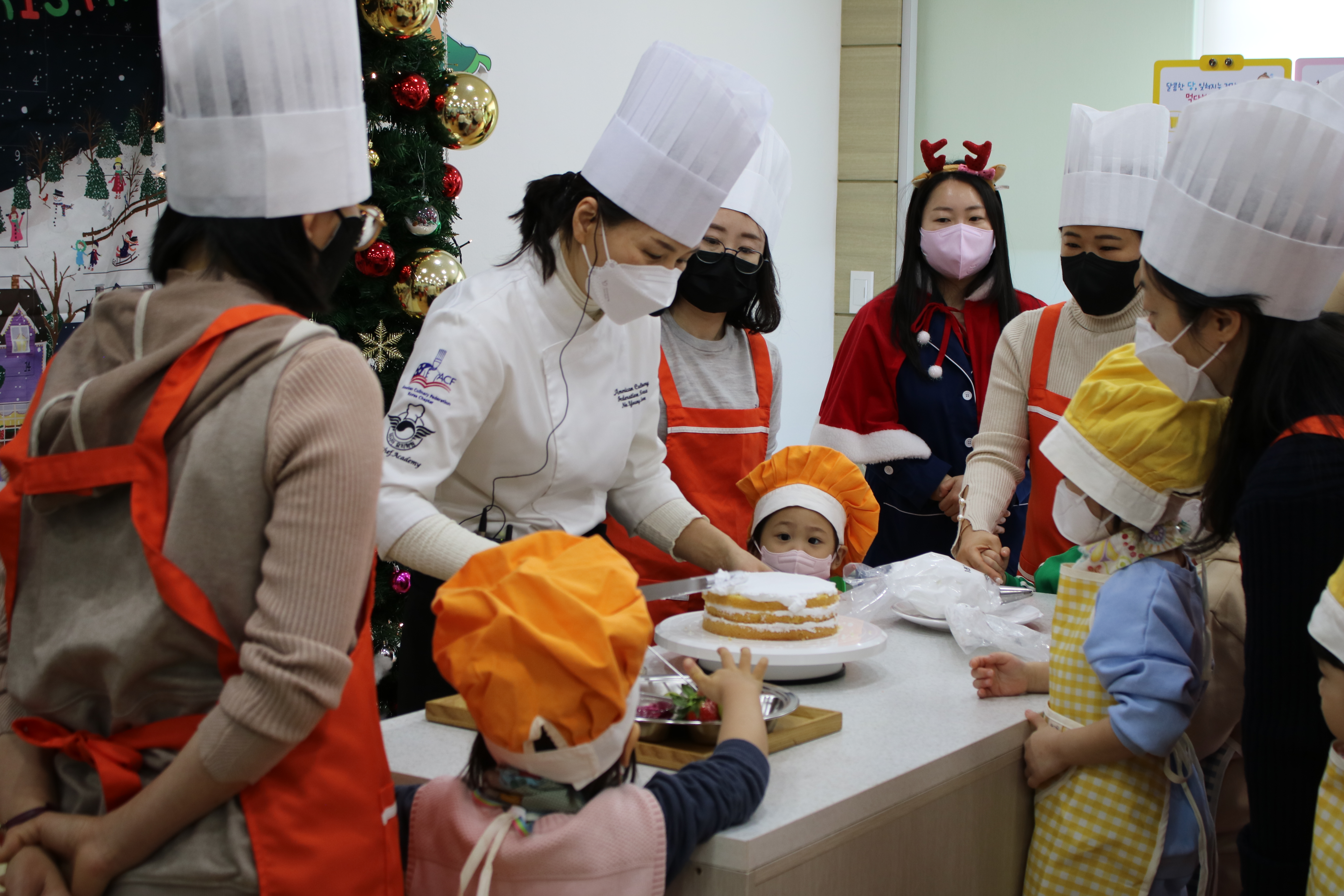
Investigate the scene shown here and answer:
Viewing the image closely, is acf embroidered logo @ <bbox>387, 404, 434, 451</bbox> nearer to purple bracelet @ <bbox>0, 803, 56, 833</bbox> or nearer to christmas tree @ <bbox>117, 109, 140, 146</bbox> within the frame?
purple bracelet @ <bbox>0, 803, 56, 833</bbox>

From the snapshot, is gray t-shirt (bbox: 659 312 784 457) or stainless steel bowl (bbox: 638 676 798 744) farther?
gray t-shirt (bbox: 659 312 784 457)

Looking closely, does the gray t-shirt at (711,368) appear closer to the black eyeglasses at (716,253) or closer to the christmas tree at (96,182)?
the black eyeglasses at (716,253)

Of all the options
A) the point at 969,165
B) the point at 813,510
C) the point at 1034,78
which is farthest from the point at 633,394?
the point at 1034,78

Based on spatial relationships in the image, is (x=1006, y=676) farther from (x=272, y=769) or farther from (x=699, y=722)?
(x=272, y=769)

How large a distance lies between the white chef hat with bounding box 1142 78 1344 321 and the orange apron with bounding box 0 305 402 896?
3.60 feet

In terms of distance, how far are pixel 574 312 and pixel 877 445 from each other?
1.26m

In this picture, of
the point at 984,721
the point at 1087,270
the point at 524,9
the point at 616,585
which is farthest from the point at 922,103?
the point at 616,585

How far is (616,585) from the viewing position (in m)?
1.06

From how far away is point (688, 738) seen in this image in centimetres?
134

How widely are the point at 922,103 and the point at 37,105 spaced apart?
401 centimetres

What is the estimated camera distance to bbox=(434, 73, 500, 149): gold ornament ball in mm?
2617

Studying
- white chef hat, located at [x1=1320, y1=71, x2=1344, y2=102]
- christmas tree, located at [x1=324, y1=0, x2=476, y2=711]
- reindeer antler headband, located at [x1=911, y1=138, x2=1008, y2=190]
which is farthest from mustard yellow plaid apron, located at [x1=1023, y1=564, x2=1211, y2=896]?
christmas tree, located at [x1=324, y1=0, x2=476, y2=711]

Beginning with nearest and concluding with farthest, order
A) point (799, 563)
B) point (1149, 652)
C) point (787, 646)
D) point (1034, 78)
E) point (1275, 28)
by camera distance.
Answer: point (1149, 652), point (787, 646), point (799, 563), point (1275, 28), point (1034, 78)

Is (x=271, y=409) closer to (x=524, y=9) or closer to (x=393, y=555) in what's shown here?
(x=393, y=555)
